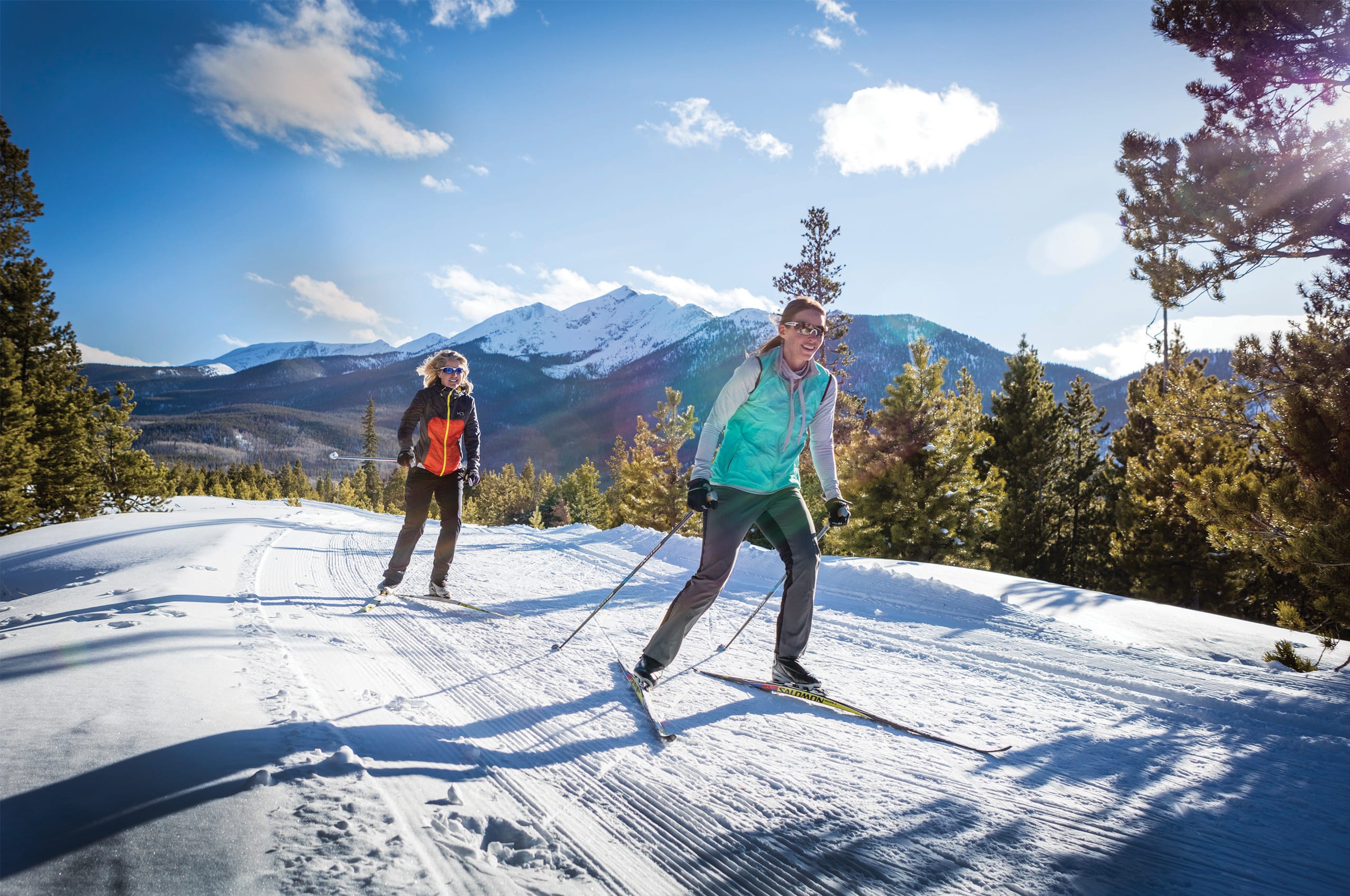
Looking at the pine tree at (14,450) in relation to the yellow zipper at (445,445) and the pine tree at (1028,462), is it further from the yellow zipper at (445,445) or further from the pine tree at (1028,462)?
the pine tree at (1028,462)

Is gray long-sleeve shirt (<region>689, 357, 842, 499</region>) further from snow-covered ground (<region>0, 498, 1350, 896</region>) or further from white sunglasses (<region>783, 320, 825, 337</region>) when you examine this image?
snow-covered ground (<region>0, 498, 1350, 896</region>)

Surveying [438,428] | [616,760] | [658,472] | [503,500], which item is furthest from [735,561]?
[503,500]

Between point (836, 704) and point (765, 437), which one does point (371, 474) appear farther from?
point (836, 704)

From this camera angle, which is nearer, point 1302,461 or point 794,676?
point 794,676

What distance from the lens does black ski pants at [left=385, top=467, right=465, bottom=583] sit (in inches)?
221

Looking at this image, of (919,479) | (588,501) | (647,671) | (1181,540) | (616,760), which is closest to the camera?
(616,760)

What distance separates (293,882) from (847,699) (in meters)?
2.78

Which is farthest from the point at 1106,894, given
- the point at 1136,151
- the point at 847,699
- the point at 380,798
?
the point at 1136,151

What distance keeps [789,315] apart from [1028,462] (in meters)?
23.7

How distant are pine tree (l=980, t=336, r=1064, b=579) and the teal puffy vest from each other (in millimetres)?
21147

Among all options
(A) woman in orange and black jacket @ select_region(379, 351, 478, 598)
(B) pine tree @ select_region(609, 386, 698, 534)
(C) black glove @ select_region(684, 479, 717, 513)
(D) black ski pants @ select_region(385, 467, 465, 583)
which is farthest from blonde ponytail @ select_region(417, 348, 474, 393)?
(B) pine tree @ select_region(609, 386, 698, 534)

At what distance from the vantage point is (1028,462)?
2292 centimetres

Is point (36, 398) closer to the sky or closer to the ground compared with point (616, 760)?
closer to the sky

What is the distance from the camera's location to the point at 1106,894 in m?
1.83
